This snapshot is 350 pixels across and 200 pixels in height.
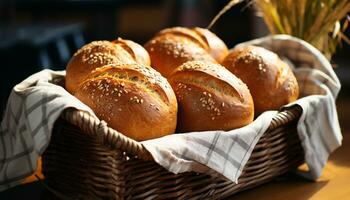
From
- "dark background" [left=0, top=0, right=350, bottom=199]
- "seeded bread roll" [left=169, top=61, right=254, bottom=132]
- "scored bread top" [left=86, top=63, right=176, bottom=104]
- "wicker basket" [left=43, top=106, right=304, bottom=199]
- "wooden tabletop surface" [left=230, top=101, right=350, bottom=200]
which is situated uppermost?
"scored bread top" [left=86, top=63, right=176, bottom=104]

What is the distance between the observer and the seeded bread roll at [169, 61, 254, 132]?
1054 mm

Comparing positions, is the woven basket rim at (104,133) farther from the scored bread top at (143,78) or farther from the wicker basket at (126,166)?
the scored bread top at (143,78)

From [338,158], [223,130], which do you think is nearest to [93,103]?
[223,130]

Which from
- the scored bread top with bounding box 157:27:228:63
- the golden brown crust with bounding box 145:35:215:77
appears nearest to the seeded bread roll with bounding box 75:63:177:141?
the golden brown crust with bounding box 145:35:215:77

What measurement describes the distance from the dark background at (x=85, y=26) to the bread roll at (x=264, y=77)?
437 millimetres

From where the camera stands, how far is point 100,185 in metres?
0.98

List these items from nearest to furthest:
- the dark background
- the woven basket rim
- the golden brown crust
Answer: the woven basket rim, the golden brown crust, the dark background

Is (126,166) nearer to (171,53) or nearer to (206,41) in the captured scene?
(171,53)

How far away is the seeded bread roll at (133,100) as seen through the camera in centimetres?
98

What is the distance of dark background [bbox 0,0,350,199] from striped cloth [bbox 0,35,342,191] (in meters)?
0.32

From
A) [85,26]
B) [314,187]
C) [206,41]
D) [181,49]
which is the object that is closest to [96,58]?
[181,49]

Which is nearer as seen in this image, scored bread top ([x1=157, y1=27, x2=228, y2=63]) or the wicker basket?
the wicker basket

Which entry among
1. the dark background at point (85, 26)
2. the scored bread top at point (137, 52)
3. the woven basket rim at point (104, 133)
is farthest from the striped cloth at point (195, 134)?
the dark background at point (85, 26)

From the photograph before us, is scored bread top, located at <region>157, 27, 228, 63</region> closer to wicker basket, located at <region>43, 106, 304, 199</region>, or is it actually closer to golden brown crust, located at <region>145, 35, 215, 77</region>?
golden brown crust, located at <region>145, 35, 215, 77</region>
